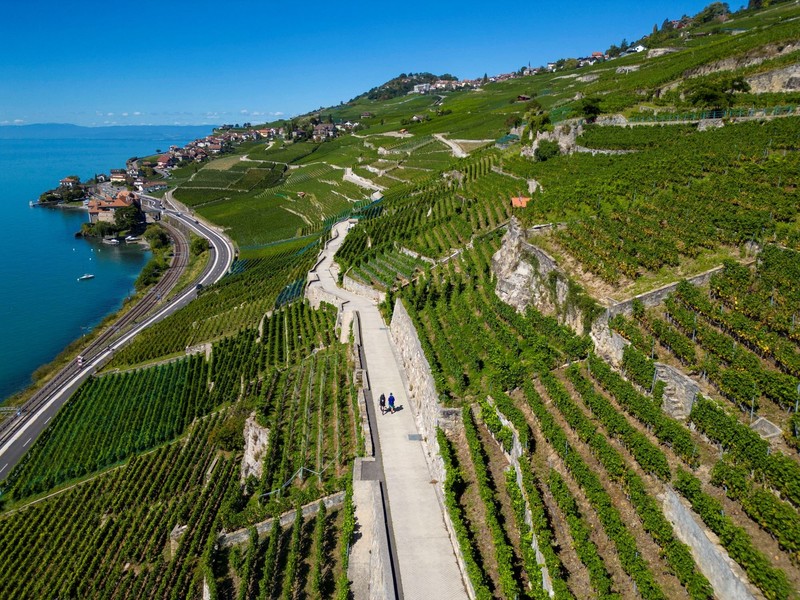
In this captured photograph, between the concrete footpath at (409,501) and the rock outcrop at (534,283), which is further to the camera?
the rock outcrop at (534,283)

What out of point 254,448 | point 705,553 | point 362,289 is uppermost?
point 705,553

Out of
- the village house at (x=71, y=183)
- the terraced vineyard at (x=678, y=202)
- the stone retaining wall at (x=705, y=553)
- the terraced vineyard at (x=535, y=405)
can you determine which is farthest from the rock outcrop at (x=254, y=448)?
the village house at (x=71, y=183)

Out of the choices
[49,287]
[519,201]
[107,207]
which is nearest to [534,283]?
[519,201]

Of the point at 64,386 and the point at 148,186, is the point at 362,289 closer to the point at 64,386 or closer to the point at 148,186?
the point at 64,386

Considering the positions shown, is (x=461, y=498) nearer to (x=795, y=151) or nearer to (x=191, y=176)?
(x=795, y=151)

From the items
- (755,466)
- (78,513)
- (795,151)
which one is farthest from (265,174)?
(755,466)

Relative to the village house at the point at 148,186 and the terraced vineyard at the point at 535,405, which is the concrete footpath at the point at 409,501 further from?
the village house at the point at 148,186
